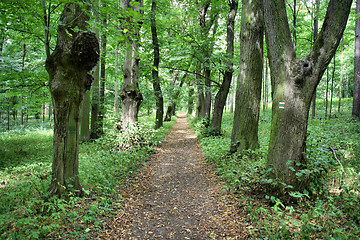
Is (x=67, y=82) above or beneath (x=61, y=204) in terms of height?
above

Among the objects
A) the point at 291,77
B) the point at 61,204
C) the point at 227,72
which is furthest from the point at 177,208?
the point at 227,72

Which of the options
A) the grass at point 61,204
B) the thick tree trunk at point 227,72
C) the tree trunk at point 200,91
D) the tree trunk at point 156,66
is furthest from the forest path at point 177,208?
the tree trunk at point 200,91

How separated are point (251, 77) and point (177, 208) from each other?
4.63m

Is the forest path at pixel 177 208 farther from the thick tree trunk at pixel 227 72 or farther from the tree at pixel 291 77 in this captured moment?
the thick tree trunk at pixel 227 72

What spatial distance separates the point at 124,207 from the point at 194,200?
5.23 ft

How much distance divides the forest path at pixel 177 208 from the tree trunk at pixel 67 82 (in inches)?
53.5

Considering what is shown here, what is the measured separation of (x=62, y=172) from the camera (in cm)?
374

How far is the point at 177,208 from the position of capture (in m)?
4.31

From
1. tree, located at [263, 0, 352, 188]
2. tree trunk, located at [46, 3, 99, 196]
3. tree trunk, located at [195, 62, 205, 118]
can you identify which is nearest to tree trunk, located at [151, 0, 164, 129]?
tree trunk, located at [195, 62, 205, 118]

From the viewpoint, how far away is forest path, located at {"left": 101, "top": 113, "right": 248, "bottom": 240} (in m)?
3.39

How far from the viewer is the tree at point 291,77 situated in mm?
3508

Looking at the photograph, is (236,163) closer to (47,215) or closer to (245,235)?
(245,235)

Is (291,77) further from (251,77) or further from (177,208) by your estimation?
(177,208)

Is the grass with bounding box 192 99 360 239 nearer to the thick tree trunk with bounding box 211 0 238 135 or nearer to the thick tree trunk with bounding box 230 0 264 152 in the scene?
the thick tree trunk with bounding box 230 0 264 152
